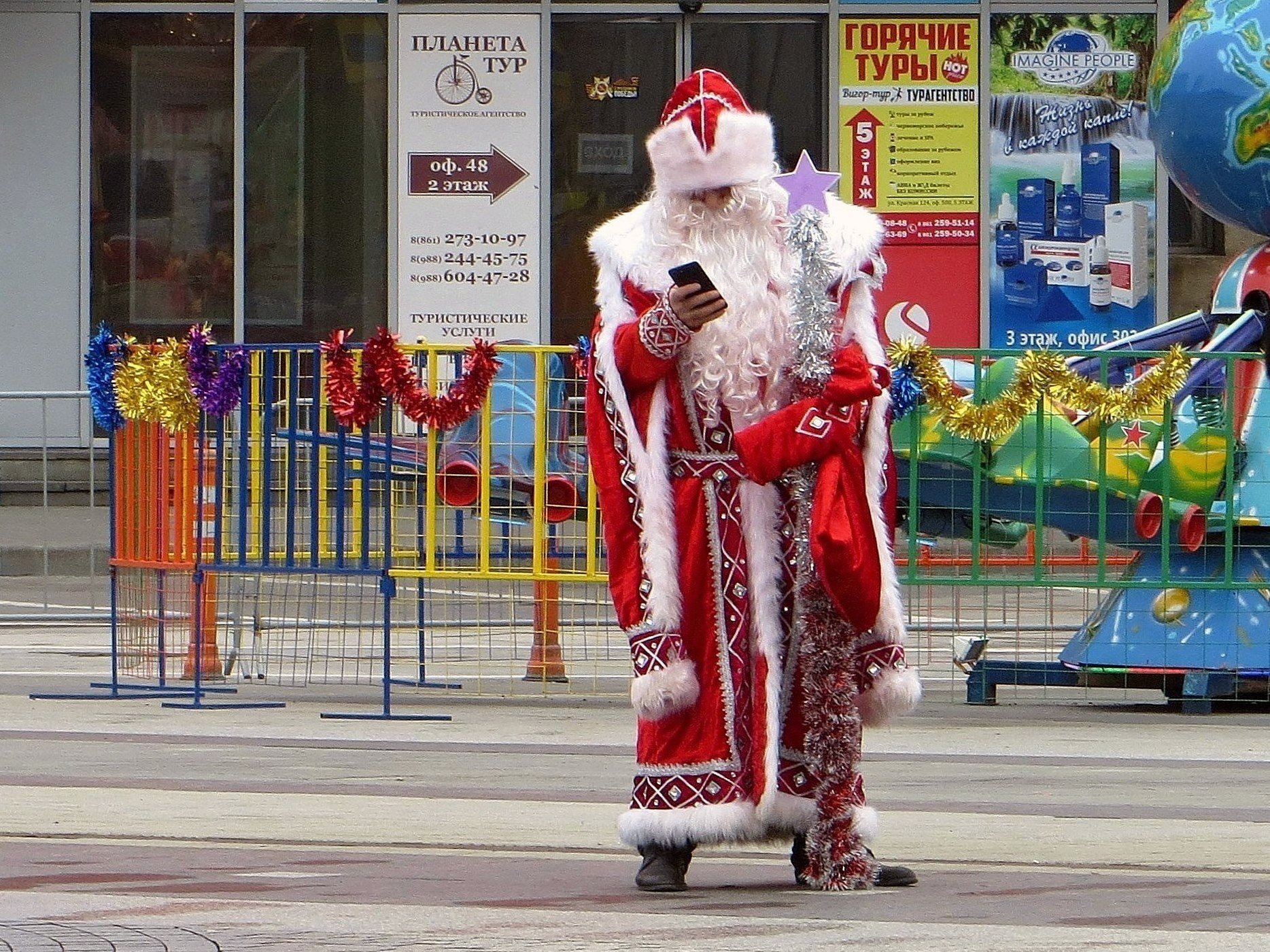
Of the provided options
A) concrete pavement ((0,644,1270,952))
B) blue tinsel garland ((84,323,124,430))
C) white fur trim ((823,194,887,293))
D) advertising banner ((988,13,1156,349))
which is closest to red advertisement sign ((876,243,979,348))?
advertising banner ((988,13,1156,349))

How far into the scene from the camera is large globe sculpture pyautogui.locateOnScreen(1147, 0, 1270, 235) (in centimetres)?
886

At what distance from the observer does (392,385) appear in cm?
847

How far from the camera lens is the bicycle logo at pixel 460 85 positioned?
721 inches

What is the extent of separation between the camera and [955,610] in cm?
998

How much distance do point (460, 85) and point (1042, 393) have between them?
10.4 meters

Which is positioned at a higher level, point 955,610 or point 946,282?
point 946,282

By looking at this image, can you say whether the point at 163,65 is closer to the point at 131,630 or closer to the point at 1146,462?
the point at 131,630

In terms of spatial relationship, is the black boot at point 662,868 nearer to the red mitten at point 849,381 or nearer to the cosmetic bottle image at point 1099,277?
the red mitten at point 849,381

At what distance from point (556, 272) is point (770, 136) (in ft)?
43.0

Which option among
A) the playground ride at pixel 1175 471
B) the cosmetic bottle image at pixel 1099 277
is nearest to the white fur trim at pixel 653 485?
the playground ride at pixel 1175 471

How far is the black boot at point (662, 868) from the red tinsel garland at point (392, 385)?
11.4 ft

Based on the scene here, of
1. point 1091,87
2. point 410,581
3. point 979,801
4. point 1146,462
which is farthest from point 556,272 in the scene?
point 979,801

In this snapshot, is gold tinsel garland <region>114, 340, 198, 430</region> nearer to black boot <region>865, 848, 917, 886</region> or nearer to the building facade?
black boot <region>865, 848, 917, 886</region>

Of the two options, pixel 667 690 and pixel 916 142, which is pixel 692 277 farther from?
pixel 916 142
